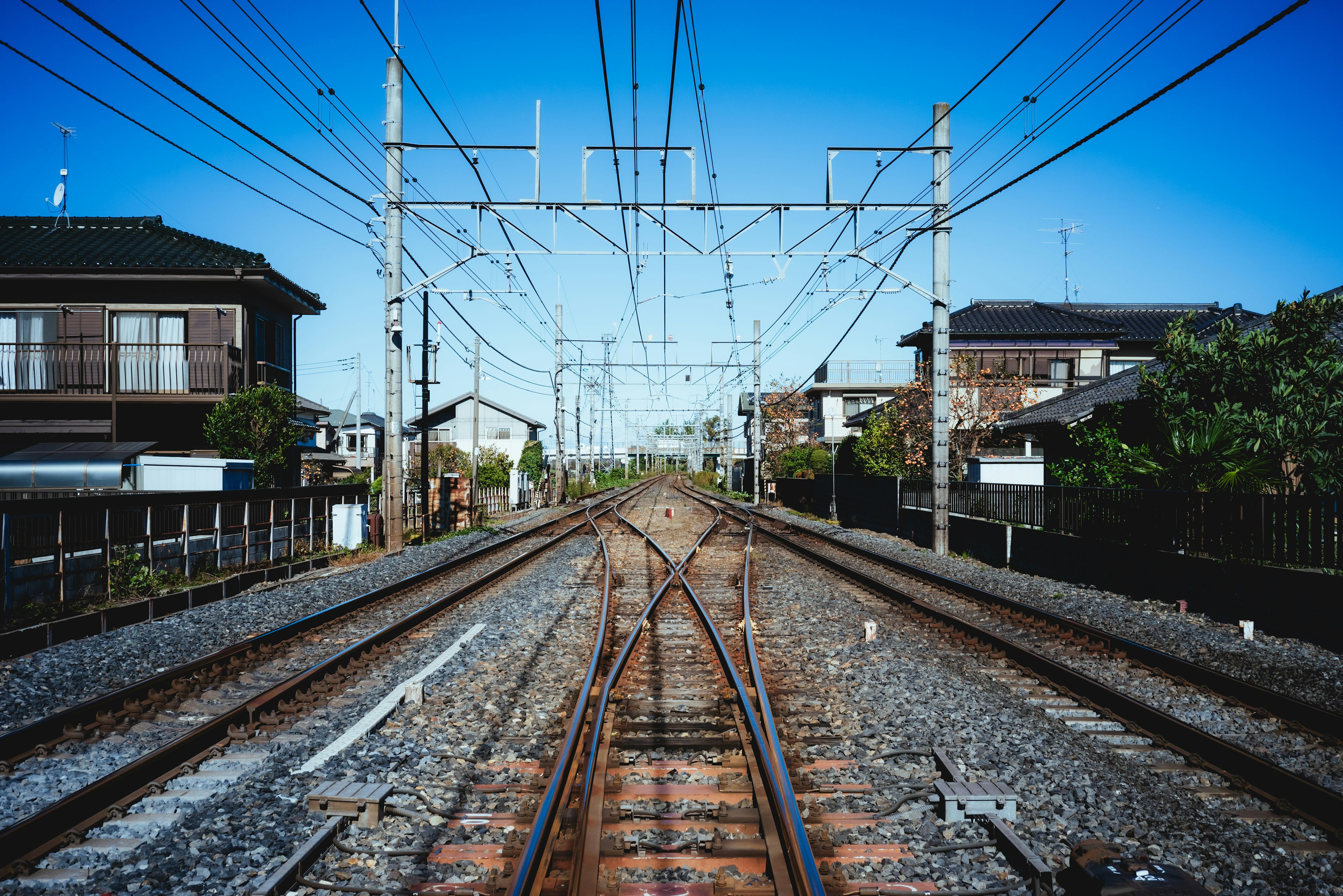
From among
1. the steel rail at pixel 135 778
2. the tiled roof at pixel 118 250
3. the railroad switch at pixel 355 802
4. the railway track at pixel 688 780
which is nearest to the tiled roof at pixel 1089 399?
the railway track at pixel 688 780

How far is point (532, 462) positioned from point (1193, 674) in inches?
1977

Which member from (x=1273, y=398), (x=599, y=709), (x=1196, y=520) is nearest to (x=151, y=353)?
(x=599, y=709)

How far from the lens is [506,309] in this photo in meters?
23.0

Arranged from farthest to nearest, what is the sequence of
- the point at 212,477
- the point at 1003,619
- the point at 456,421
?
the point at 456,421
the point at 212,477
the point at 1003,619

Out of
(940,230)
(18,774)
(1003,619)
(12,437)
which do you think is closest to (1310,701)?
(1003,619)

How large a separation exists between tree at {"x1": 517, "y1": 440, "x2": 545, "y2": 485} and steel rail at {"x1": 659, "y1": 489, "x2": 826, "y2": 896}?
1675 inches

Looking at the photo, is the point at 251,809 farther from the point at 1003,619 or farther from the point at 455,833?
the point at 1003,619

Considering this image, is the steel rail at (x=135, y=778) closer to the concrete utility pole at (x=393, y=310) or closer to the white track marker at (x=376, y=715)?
the white track marker at (x=376, y=715)

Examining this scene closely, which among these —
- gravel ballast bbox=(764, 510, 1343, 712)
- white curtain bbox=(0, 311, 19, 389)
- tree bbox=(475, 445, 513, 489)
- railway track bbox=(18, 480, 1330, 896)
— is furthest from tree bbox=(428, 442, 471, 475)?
railway track bbox=(18, 480, 1330, 896)

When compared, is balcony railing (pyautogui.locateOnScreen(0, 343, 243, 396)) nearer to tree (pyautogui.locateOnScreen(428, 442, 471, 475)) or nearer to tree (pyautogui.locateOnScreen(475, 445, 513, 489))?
tree (pyautogui.locateOnScreen(475, 445, 513, 489))

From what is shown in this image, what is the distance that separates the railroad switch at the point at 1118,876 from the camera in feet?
10.2

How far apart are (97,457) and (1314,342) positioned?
2178 cm

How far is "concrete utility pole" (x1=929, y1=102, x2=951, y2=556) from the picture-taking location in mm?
17062

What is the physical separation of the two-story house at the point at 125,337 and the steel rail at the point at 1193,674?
18.2m
